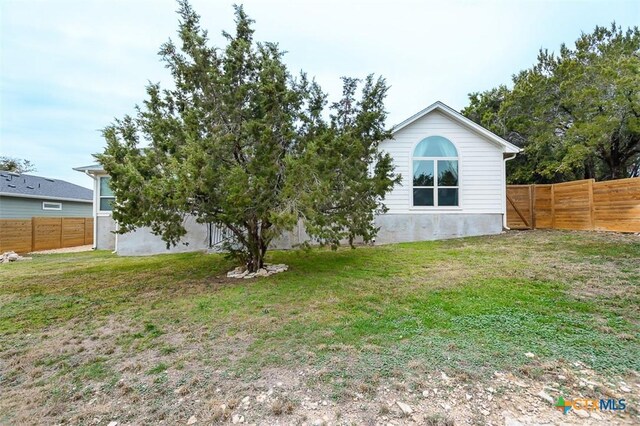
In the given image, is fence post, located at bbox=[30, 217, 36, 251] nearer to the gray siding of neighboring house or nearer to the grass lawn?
the gray siding of neighboring house

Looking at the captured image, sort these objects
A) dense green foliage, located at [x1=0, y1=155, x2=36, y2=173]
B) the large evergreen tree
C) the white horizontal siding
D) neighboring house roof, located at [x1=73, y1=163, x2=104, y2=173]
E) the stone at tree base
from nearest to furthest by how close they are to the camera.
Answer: the large evergreen tree → the stone at tree base → the white horizontal siding → neighboring house roof, located at [x1=73, y1=163, x2=104, y2=173] → dense green foliage, located at [x1=0, y1=155, x2=36, y2=173]

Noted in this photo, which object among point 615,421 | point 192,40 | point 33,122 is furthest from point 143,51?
point 615,421

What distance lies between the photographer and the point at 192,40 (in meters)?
5.92

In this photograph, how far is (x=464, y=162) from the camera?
11562 mm

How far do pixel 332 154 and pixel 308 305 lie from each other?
2.85 metres

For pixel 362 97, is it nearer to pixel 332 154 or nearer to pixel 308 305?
pixel 332 154

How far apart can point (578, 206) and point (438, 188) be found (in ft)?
16.7

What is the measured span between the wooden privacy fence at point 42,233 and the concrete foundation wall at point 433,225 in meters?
16.0

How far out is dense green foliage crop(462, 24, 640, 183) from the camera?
13.2 metres

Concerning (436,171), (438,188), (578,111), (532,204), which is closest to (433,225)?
(438,188)

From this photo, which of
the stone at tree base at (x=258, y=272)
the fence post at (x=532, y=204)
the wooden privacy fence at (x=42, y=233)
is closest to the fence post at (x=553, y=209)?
Answer: the fence post at (x=532, y=204)

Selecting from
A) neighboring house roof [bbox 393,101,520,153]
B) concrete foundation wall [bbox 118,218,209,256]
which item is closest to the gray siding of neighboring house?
concrete foundation wall [bbox 118,218,209,256]

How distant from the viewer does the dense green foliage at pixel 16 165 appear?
101 ft

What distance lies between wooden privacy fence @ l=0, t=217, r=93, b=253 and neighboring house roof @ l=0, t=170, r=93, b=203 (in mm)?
4056
